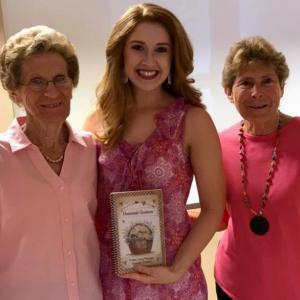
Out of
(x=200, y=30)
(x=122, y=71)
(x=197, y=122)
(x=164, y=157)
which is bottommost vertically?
(x=164, y=157)

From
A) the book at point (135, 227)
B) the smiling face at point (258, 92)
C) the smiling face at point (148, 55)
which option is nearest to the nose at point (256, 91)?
the smiling face at point (258, 92)

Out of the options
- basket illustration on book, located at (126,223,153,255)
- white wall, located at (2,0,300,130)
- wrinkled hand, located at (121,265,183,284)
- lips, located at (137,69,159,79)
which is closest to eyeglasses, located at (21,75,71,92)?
lips, located at (137,69,159,79)

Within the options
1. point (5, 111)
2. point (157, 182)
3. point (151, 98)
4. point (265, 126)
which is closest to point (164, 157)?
point (157, 182)

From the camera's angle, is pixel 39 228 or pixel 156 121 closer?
pixel 39 228

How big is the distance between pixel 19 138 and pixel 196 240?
25.1 inches

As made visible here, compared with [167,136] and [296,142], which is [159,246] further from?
[296,142]

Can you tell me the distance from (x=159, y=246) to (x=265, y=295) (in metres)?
0.51

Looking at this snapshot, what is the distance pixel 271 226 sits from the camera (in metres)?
1.67

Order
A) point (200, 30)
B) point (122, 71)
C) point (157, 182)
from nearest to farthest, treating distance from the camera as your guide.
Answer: point (157, 182) → point (122, 71) → point (200, 30)

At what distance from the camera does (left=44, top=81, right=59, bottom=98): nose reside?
142 cm

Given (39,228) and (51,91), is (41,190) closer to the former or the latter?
(39,228)

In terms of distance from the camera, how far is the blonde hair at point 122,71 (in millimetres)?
1535

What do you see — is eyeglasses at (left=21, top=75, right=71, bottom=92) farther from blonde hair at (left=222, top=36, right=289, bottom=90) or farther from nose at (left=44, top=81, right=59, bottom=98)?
blonde hair at (left=222, top=36, right=289, bottom=90)

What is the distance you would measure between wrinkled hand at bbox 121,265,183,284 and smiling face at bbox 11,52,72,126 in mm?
511
